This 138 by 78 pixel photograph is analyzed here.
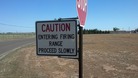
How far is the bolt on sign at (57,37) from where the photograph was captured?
10.1 ft

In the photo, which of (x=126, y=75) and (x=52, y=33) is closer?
(x=52, y=33)

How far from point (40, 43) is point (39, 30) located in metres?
0.18

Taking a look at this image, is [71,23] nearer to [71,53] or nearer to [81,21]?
[81,21]

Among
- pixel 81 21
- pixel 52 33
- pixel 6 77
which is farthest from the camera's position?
pixel 6 77

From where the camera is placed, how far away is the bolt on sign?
3.09m

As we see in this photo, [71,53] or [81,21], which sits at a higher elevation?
[81,21]

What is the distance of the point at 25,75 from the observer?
10148 millimetres

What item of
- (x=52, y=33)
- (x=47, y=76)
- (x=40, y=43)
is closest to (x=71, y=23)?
(x=52, y=33)

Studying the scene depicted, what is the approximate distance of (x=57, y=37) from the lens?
3186mm

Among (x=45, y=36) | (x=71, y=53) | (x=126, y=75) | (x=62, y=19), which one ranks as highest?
(x=62, y=19)

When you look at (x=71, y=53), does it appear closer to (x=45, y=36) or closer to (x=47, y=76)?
(x=45, y=36)

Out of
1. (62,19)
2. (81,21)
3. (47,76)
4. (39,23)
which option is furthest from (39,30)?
(47,76)

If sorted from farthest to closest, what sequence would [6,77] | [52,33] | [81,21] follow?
[6,77], [52,33], [81,21]

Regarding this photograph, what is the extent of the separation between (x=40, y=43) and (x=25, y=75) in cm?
709
